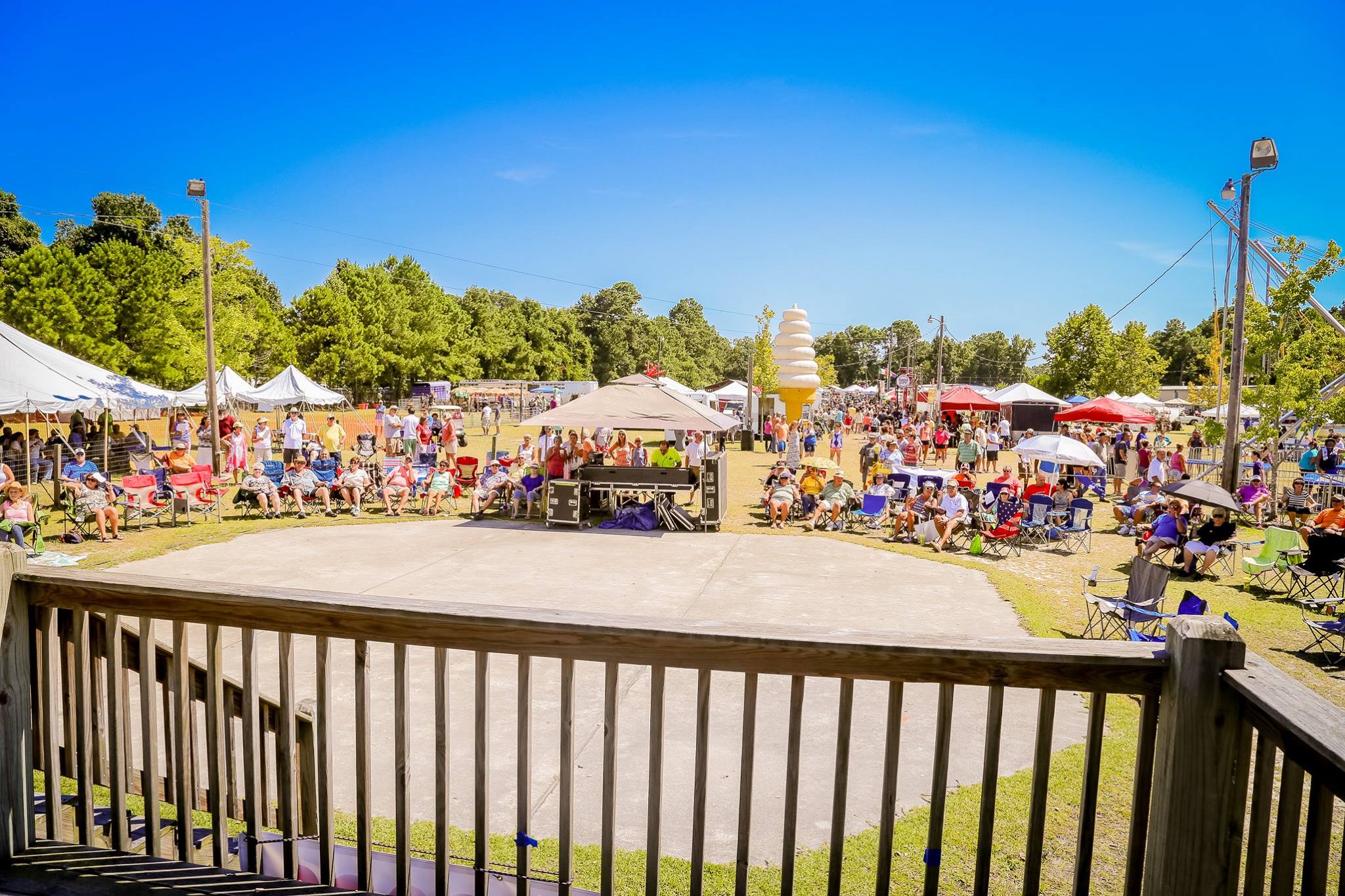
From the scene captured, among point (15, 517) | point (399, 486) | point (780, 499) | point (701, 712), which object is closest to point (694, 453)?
point (780, 499)

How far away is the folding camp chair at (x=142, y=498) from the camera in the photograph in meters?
13.8

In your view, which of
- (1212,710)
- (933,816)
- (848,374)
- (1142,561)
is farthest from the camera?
(848,374)

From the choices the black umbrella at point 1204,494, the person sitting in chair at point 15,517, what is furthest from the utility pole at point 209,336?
the black umbrella at point 1204,494

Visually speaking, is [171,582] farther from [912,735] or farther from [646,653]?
[912,735]

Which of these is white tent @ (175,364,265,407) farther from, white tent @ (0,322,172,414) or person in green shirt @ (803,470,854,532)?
person in green shirt @ (803,470,854,532)

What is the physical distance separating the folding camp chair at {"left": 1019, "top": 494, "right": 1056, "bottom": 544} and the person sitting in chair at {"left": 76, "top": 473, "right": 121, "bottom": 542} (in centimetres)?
1460

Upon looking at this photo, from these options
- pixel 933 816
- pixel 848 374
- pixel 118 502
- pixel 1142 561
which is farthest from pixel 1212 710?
pixel 848 374

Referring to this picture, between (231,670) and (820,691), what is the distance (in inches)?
191

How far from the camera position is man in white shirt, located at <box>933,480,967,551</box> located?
1359 centimetres

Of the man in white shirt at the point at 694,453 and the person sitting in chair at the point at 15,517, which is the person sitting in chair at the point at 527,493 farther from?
the person sitting in chair at the point at 15,517

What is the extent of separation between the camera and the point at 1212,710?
159 cm

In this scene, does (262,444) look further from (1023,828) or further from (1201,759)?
(1201,759)

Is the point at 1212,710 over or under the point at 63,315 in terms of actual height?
under

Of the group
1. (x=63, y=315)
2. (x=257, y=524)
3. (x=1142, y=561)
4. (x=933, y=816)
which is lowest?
(x=257, y=524)
